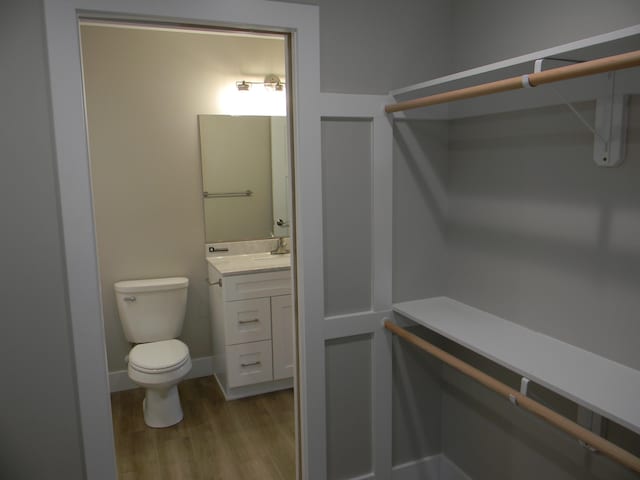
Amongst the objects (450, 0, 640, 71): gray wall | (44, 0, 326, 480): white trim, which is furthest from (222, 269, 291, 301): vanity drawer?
(450, 0, 640, 71): gray wall

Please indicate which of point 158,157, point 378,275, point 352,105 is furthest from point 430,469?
point 158,157

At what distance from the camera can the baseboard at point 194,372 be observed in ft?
11.1

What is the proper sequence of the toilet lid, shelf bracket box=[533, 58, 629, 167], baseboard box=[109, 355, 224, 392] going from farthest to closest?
baseboard box=[109, 355, 224, 392]
the toilet lid
shelf bracket box=[533, 58, 629, 167]

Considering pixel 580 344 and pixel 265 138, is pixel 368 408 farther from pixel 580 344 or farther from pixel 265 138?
pixel 265 138

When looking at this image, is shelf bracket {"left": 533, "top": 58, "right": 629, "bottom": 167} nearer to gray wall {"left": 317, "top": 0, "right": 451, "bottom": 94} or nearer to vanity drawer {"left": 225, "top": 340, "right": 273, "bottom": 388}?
gray wall {"left": 317, "top": 0, "right": 451, "bottom": 94}

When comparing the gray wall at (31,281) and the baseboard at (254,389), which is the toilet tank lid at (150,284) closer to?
the baseboard at (254,389)

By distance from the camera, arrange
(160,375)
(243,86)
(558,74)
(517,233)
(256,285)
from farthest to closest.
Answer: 1. (243,86)
2. (256,285)
3. (160,375)
4. (517,233)
5. (558,74)

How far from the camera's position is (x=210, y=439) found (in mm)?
2822

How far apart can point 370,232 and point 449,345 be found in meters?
0.65

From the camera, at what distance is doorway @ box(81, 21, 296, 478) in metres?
3.12

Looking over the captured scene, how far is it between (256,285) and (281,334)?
14.6 inches

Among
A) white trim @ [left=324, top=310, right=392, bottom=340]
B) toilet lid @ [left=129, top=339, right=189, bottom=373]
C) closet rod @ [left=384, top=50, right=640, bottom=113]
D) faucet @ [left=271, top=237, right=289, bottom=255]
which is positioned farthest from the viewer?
faucet @ [left=271, top=237, right=289, bottom=255]

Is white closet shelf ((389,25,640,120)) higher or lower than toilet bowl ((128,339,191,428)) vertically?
higher

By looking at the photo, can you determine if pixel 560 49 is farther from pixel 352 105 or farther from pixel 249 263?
pixel 249 263
